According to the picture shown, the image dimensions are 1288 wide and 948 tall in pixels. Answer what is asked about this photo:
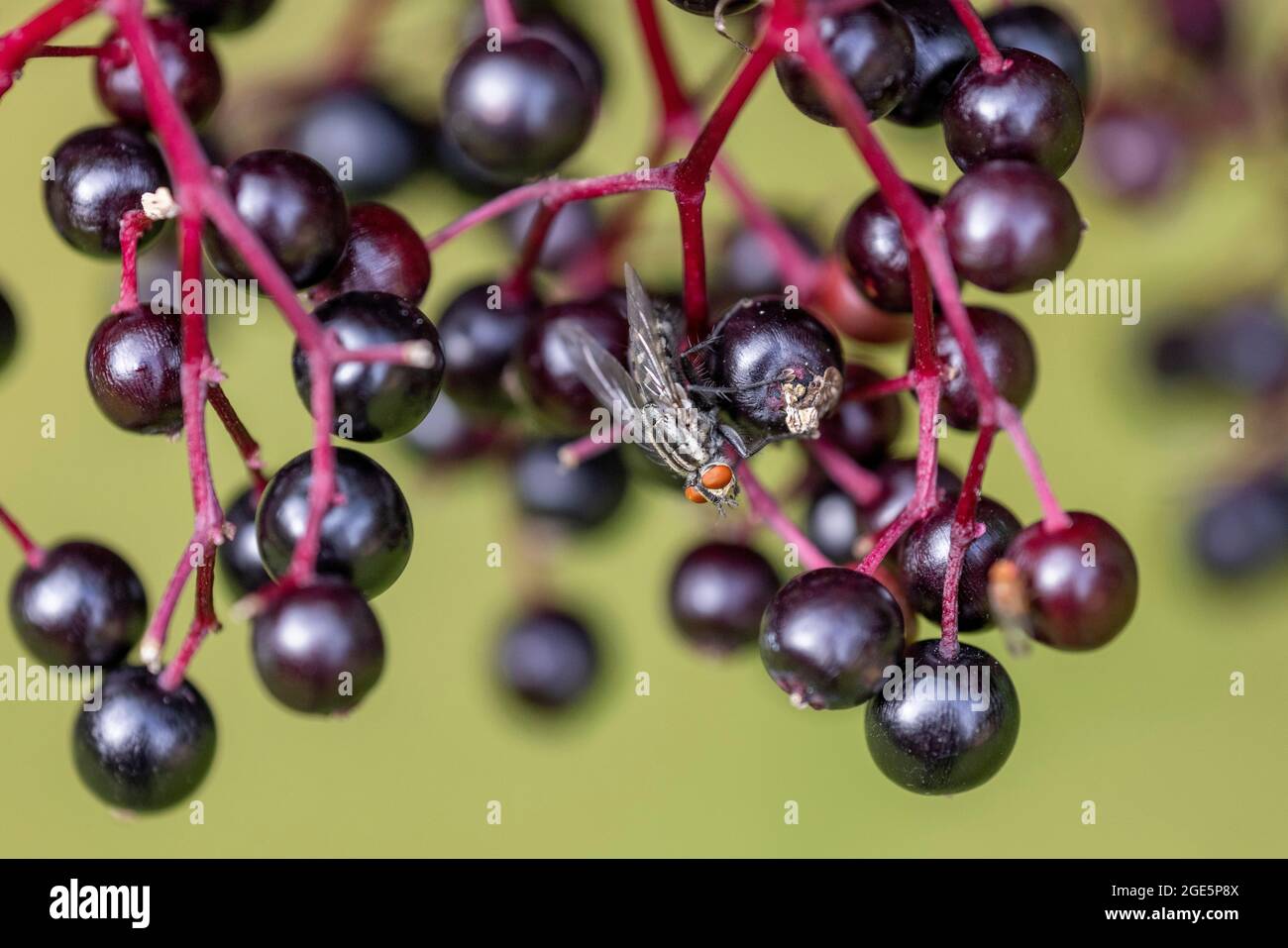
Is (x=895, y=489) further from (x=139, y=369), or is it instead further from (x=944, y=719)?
(x=139, y=369)

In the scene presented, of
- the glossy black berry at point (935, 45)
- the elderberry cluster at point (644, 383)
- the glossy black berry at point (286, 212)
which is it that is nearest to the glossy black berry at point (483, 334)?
the elderberry cluster at point (644, 383)

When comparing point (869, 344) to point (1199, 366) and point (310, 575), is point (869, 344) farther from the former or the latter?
point (310, 575)

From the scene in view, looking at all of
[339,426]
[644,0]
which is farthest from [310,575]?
[644,0]

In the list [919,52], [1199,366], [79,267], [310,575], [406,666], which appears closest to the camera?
[310,575]

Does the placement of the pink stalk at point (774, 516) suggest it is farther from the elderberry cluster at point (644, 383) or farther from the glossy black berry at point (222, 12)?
the glossy black berry at point (222, 12)

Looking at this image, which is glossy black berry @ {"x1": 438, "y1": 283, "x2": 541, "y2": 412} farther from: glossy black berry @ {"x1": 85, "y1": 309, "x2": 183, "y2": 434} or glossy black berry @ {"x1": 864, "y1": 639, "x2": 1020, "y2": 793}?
glossy black berry @ {"x1": 864, "y1": 639, "x2": 1020, "y2": 793}

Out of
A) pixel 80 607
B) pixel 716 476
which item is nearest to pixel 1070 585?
pixel 716 476
